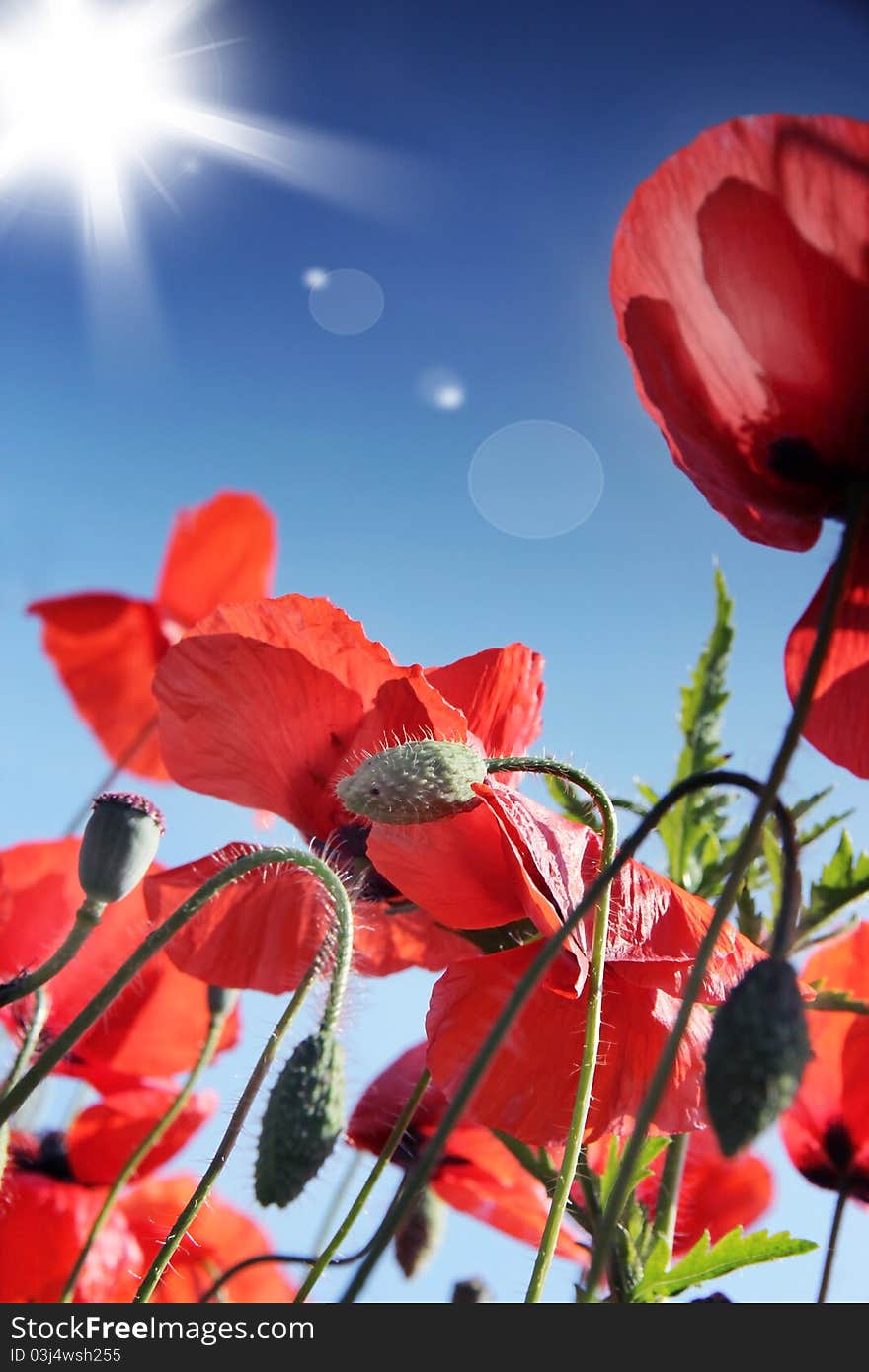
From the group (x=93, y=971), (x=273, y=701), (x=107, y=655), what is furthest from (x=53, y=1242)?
(x=107, y=655)

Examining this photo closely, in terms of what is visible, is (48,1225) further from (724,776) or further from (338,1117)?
(724,776)

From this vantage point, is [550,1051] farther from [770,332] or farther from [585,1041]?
[770,332]

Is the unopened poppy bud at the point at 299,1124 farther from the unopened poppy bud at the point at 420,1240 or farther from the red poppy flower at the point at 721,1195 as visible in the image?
the red poppy flower at the point at 721,1195

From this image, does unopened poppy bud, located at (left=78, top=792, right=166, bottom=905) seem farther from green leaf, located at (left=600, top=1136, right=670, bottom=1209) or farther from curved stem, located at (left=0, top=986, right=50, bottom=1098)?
green leaf, located at (left=600, top=1136, right=670, bottom=1209)

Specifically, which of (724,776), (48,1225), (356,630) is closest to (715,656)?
(356,630)

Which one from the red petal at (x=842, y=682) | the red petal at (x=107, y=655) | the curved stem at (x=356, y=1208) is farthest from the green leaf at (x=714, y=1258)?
the red petal at (x=107, y=655)

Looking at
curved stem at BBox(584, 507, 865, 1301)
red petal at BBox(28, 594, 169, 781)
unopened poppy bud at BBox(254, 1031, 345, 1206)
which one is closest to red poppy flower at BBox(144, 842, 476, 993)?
unopened poppy bud at BBox(254, 1031, 345, 1206)
